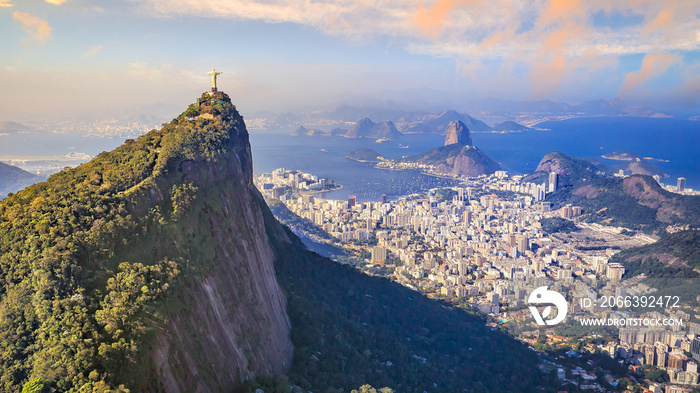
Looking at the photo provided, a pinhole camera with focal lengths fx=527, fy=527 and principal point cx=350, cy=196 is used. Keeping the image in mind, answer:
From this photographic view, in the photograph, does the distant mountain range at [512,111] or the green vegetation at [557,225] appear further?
the distant mountain range at [512,111]

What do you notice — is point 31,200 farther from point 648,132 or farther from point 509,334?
point 648,132

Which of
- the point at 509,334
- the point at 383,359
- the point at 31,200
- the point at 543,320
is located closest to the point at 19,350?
the point at 31,200

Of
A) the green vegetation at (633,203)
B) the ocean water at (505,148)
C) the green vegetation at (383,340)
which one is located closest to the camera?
the green vegetation at (383,340)

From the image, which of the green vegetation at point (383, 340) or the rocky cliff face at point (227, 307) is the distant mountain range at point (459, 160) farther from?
the rocky cliff face at point (227, 307)

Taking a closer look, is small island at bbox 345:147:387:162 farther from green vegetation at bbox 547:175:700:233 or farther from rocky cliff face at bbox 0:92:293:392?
rocky cliff face at bbox 0:92:293:392

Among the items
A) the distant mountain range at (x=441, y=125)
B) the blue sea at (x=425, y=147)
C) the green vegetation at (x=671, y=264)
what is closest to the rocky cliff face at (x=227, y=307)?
the green vegetation at (x=671, y=264)
